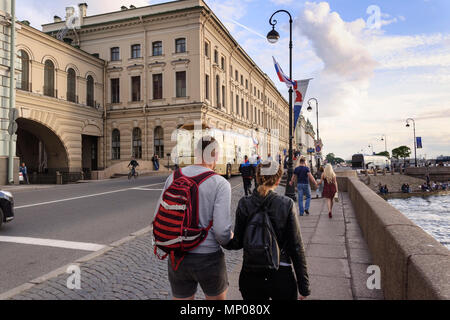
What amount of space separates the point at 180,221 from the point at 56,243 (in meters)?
5.04

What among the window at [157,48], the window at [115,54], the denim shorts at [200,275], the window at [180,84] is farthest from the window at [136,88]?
the denim shorts at [200,275]

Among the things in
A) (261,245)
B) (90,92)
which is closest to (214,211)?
(261,245)

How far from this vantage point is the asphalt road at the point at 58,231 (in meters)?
4.98

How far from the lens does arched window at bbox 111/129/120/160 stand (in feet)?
113

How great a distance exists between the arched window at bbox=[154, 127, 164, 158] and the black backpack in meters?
31.3

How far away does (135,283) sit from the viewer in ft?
13.8

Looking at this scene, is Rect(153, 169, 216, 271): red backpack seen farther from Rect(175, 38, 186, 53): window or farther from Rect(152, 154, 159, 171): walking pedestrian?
Rect(175, 38, 186, 53): window

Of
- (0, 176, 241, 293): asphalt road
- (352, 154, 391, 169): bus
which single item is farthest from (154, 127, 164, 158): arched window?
(352, 154, 391, 169): bus

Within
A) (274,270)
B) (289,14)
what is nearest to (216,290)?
(274,270)

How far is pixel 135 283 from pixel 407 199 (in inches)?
2120

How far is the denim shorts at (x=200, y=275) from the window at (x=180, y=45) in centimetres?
3245

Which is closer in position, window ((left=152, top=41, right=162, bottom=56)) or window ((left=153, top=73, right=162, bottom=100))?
window ((left=152, top=41, right=162, bottom=56))

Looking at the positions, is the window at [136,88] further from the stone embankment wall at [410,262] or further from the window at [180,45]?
the stone embankment wall at [410,262]
